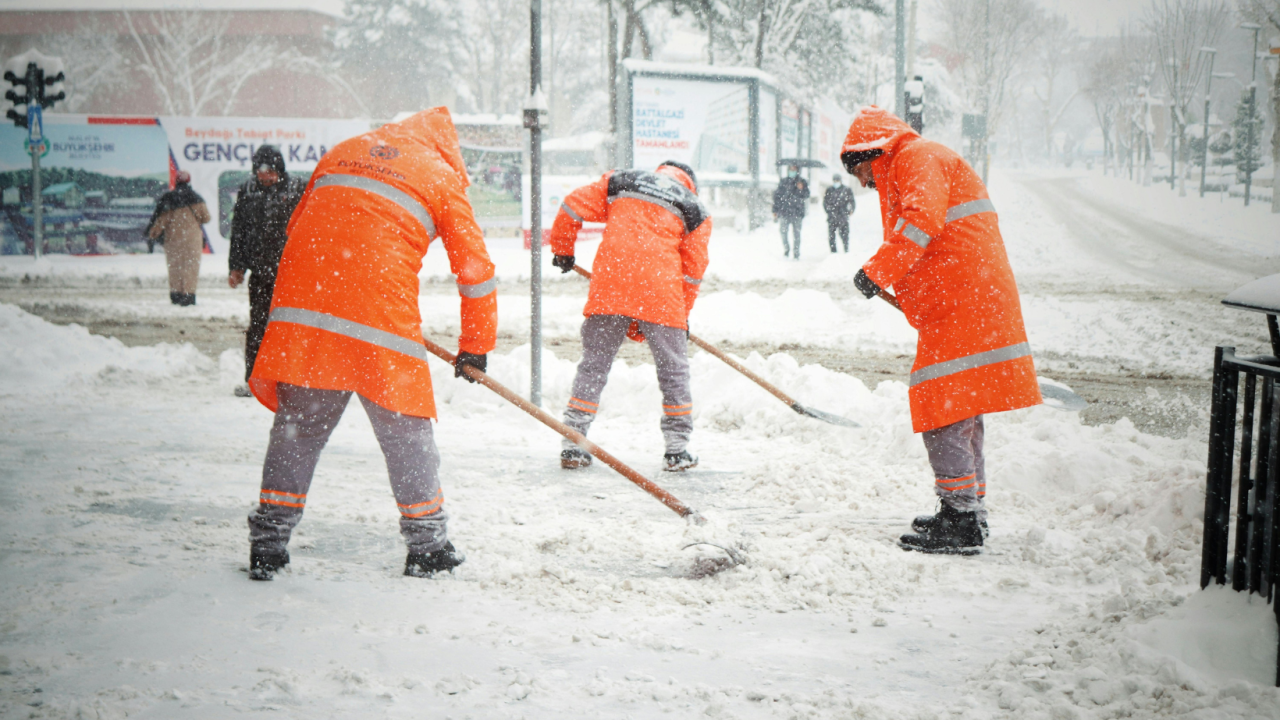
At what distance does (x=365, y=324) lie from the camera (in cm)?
288

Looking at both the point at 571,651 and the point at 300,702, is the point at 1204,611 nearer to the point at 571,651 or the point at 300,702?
the point at 571,651

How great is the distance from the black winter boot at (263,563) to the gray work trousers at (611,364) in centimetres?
190

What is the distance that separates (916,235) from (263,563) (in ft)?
8.49

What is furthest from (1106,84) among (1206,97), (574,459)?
(574,459)

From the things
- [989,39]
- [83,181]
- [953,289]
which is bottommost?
[953,289]

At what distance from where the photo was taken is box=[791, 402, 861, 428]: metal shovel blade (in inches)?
203

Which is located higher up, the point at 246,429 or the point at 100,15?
the point at 100,15

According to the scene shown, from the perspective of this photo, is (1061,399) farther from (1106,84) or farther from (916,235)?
(1106,84)

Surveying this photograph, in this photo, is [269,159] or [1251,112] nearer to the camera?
[269,159]

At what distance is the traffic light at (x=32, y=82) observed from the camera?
13.9m

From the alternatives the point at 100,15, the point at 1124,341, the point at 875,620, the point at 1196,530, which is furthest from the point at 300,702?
the point at 100,15

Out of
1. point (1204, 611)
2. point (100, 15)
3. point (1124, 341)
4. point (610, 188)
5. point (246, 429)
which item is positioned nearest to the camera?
point (1204, 611)

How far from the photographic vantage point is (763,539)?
11.7 feet

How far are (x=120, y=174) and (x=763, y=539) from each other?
55.3 feet
